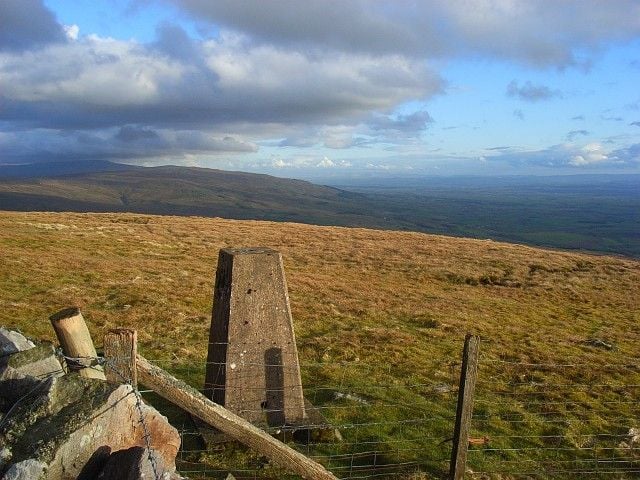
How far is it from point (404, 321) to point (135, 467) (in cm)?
1828

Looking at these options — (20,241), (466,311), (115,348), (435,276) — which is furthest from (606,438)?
(20,241)

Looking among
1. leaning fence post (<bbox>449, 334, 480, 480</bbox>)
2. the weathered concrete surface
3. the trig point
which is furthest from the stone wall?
the trig point

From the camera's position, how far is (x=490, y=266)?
38656 mm

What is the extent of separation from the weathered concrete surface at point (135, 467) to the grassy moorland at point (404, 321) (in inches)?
223

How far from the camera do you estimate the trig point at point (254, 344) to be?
9859 mm

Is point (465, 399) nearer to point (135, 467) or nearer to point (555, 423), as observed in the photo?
point (135, 467)

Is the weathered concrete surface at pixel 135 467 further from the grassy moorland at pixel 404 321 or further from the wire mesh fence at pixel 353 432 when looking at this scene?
the grassy moorland at pixel 404 321

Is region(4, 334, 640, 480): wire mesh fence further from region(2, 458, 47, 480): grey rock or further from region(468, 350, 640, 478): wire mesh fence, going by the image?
region(2, 458, 47, 480): grey rock

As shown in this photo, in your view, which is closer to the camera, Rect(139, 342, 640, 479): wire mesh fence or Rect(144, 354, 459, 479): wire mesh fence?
Rect(144, 354, 459, 479): wire mesh fence

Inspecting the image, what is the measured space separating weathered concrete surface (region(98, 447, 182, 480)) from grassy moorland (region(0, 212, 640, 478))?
5.67 meters

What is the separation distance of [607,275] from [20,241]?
4079 cm

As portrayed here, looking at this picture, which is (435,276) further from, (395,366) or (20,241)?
(20,241)

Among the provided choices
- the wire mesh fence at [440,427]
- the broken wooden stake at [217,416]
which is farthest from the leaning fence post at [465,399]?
the broken wooden stake at [217,416]

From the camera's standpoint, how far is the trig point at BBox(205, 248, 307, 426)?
986cm
